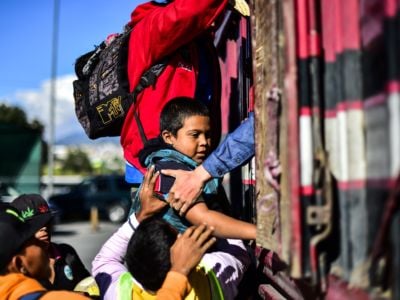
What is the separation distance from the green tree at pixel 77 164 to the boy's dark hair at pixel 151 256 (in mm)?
61994

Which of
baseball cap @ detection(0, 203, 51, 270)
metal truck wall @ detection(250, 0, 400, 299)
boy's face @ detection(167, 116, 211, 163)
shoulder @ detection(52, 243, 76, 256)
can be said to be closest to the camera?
metal truck wall @ detection(250, 0, 400, 299)

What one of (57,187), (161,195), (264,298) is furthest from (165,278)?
(57,187)

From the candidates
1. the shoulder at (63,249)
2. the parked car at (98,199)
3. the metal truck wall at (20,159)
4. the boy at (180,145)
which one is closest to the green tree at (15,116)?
the parked car at (98,199)

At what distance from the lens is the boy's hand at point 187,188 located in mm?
2697

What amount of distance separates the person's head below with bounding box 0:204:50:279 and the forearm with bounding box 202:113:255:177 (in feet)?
2.36

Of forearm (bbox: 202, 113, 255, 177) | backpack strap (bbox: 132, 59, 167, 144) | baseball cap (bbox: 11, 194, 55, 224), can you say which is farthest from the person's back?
baseball cap (bbox: 11, 194, 55, 224)

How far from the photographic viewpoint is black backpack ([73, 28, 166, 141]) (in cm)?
314

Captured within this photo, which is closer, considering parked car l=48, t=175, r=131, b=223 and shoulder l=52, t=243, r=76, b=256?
shoulder l=52, t=243, r=76, b=256

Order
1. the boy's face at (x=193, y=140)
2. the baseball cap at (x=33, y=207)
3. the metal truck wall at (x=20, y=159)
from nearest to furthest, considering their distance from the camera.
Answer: the boy's face at (x=193, y=140), the baseball cap at (x=33, y=207), the metal truck wall at (x=20, y=159)

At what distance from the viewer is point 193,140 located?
9.82ft

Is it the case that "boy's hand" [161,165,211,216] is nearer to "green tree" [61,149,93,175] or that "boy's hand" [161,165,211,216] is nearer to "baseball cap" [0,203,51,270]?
"baseball cap" [0,203,51,270]

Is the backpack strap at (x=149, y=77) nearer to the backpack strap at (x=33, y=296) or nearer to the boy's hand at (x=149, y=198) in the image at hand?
the boy's hand at (x=149, y=198)

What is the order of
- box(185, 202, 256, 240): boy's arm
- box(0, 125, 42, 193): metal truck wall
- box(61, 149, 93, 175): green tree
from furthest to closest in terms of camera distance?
box(61, 149, 93, 175): green tree
box(0, 125, 42, 193): metal truck wall
box(185, 202, 256, 240): boy's arm

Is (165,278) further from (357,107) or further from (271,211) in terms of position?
(357,107)
